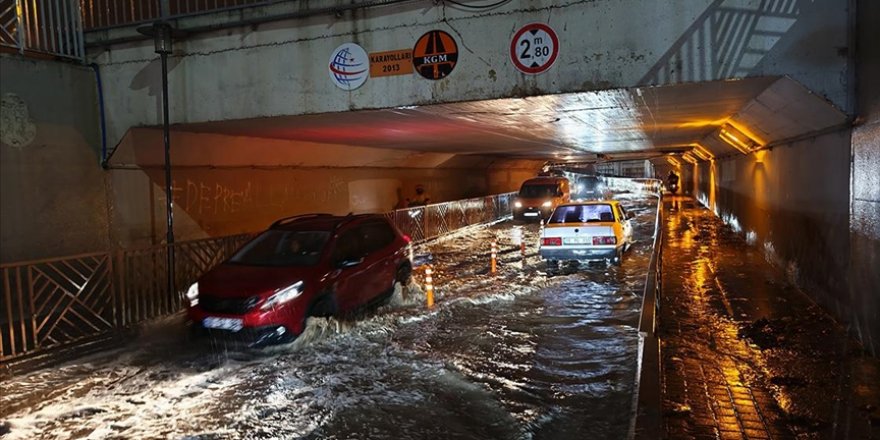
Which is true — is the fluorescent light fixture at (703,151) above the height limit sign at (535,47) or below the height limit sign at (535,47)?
below

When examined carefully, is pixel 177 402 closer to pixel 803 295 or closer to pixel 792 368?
pixel 792 368

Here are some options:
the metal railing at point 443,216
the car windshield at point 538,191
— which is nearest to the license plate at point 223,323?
the metal railing at point 443,216

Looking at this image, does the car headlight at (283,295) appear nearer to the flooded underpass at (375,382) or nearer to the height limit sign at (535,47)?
the flooded underpass at (375,382)

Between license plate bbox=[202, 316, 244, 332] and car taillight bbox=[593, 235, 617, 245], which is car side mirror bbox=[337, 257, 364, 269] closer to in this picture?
license plate bbox=[202, 316, 244, 332]

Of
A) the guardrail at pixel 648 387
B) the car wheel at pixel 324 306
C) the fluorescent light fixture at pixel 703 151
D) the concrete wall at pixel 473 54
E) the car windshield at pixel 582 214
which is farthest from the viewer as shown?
the fluorescent light fixture at pixel 703 151

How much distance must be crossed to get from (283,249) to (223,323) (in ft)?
5.19

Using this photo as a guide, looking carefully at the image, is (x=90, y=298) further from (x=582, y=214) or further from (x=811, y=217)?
(x=811, y=217)

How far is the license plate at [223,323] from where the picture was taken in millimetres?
7020

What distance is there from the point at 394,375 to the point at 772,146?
10553 mm

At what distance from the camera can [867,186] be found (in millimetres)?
6898

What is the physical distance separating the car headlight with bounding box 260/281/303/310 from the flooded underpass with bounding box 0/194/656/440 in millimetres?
574

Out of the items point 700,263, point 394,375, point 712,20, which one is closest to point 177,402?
point 394,375

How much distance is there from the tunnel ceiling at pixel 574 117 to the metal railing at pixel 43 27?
7.45 ft

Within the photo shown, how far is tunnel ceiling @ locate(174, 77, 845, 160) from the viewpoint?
8359 millimetres
